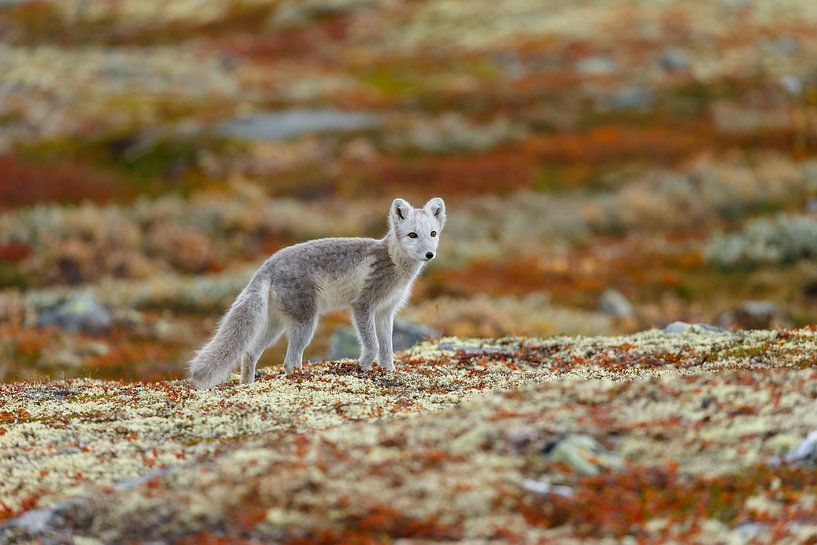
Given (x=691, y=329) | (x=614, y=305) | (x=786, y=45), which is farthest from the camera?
(x=786, y=45)

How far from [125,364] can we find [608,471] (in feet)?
51.9

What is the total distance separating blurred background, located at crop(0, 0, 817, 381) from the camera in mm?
25719

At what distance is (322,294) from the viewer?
12578 mm

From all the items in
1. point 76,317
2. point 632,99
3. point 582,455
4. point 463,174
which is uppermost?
point 632,99

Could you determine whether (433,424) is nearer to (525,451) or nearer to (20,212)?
(525,451)

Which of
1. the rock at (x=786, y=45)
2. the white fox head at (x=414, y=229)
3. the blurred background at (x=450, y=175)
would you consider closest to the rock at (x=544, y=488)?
the white fox head at (x=414, y=229)

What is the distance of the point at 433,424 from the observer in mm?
8094

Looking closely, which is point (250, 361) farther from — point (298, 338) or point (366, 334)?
point (366, 334)

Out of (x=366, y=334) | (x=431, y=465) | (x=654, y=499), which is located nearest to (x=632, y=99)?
(x=366, y=334)

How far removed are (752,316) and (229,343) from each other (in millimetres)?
16170

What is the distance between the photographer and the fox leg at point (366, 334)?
12398 millimetres

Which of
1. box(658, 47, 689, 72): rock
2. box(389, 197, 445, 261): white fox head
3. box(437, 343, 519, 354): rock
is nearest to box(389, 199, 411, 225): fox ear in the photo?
box(389, 197, 445, 261): white fox head

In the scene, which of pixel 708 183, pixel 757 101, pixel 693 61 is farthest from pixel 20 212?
pixel 693 61

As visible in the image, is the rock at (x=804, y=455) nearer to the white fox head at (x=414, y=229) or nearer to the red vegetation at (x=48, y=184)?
the white fox head at (x=414, y=229)
